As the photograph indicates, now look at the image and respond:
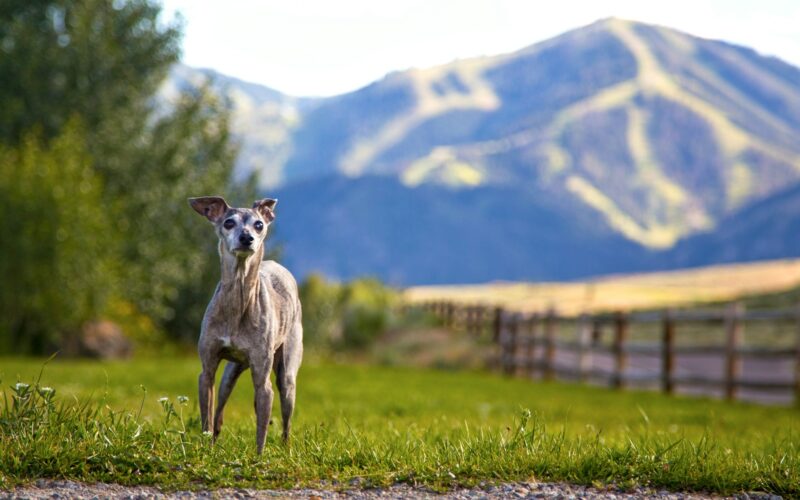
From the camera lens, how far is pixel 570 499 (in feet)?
17.6

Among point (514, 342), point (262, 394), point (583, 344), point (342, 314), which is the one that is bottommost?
point (514, 342)

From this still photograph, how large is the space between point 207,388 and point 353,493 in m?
1.09

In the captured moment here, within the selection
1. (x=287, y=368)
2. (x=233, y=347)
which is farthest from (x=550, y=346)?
(x=233, y=347)

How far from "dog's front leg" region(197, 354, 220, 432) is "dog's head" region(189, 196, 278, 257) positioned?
2.17 feet

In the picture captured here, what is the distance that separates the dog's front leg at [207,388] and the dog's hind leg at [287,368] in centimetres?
47

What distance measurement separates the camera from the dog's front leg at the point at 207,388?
555 centimetres

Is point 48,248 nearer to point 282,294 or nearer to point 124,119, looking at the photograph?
point 124,119

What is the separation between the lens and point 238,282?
5496 mm

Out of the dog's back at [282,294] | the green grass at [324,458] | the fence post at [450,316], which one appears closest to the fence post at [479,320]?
the fence post at [450,316]

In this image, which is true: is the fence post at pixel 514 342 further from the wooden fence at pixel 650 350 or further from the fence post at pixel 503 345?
the fence post at pixel 503 345

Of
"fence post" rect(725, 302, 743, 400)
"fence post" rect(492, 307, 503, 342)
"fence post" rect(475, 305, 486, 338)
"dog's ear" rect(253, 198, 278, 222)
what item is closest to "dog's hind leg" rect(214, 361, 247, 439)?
"dog's ear" rect(253, 198, 278, 222)

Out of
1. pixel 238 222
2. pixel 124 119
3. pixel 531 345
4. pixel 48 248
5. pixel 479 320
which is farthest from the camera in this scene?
pixel 479 320

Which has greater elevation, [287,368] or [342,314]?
[287,368]

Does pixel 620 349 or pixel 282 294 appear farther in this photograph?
pixel 620 349
